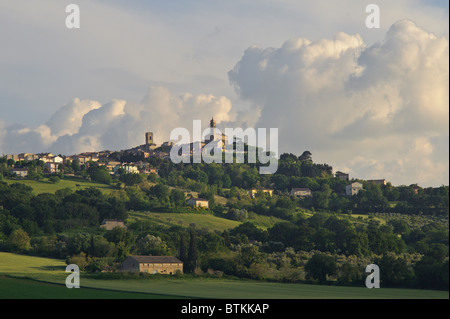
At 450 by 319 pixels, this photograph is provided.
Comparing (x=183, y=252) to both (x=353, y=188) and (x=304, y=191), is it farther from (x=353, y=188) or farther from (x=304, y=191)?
(x=353, y=188)

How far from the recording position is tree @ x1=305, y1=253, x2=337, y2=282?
60375 millimetres

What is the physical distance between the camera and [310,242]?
8700cm

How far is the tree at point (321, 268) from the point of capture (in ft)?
198

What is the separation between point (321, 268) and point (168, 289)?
1700cm

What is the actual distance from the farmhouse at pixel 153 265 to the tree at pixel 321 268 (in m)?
13.2

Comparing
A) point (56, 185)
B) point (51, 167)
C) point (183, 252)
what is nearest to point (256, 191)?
point (56, 185)

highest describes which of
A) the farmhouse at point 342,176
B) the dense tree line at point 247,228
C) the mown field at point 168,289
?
the farmhouse at point 342,176

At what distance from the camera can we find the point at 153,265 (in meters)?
66.0

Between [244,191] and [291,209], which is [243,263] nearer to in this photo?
[291,209]

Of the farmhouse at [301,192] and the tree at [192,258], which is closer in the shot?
the tree at [192,258]

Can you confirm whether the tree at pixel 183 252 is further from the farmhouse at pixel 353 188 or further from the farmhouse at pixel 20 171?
the farmhouse at pixel 353 188

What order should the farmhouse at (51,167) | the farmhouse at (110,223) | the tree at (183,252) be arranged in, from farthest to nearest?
1. the farmhouse at (51,167)
2. the farmhouse at (110,223)
3. the tree at (183,252)

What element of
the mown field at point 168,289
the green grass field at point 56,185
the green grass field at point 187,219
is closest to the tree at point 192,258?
the mown field at point 168,289
